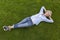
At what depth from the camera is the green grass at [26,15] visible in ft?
14.7

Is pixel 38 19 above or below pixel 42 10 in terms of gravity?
below

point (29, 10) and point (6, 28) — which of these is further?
point (29, 10)

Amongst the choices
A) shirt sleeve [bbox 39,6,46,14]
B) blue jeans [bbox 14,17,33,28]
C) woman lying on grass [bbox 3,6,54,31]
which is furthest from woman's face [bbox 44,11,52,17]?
blue jeans [bbox 14,17,33,28]

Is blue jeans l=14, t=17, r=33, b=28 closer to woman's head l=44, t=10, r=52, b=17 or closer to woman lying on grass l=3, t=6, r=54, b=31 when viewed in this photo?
woman lying on grass l=3, t=6, r=54, b=31

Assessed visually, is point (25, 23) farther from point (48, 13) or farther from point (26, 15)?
point (48, 13)

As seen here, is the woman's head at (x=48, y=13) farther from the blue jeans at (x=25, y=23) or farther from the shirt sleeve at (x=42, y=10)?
the blue jeans at (x=25, y=23)

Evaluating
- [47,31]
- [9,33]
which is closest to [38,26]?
[47,31]

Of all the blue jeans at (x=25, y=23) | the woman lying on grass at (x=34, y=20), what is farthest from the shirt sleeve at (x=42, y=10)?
the blue jeans at (x=25, y=23)

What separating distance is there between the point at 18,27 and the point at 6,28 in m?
0.25

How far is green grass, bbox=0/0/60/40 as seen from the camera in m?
4.47

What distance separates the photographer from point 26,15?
4824 mm

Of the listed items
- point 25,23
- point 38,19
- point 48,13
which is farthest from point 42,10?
point 25,23

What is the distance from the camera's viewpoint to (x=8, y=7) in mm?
4934

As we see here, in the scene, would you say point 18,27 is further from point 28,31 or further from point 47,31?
point 47,31
